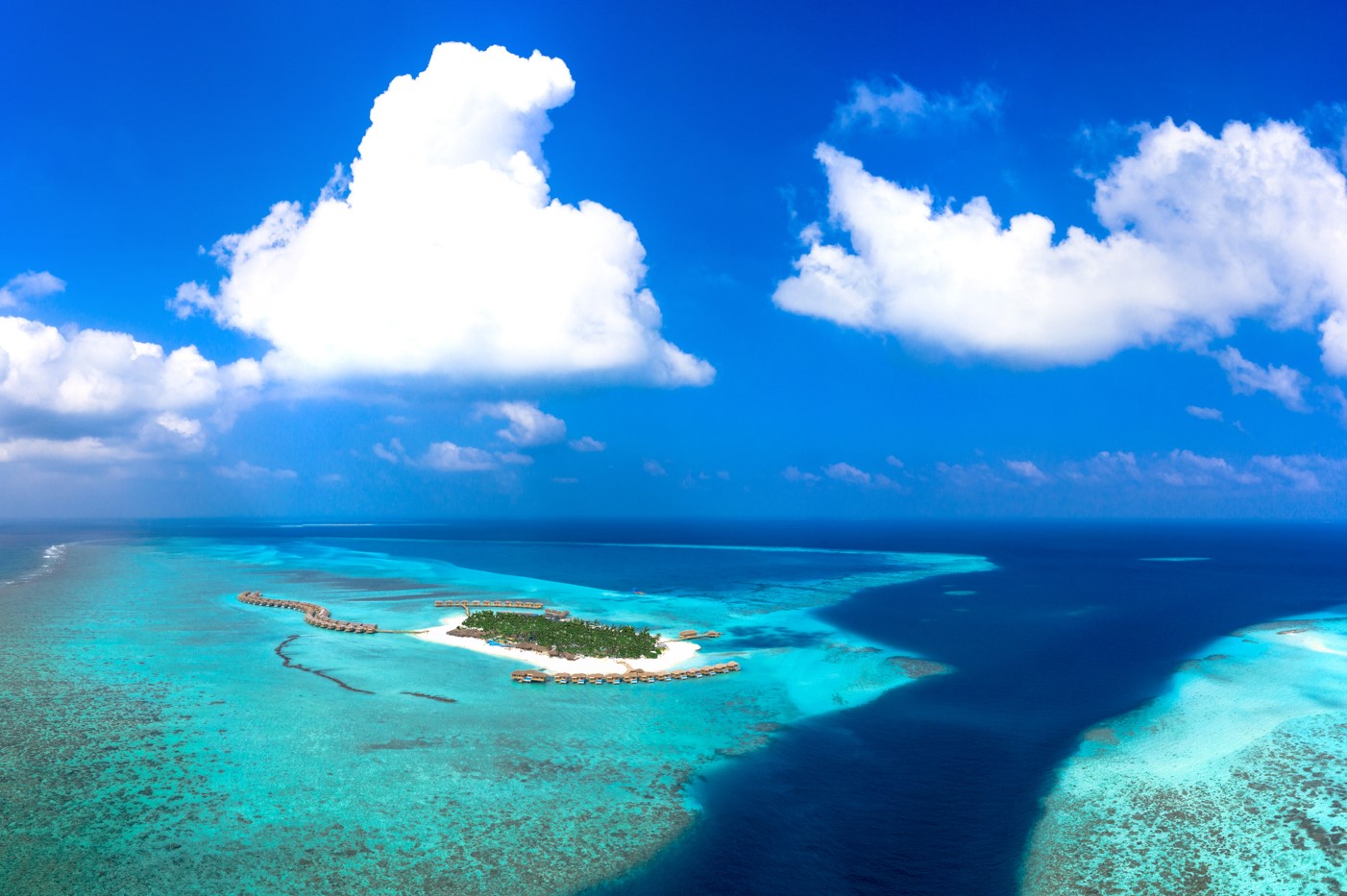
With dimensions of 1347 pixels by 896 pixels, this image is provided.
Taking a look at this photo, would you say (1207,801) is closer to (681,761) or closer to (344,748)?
(681,761)

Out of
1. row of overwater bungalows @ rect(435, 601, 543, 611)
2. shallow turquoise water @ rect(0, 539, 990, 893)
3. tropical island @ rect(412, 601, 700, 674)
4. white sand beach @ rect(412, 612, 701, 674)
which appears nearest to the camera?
shallow turquoise water @ rect(0, 539, 990, 893)

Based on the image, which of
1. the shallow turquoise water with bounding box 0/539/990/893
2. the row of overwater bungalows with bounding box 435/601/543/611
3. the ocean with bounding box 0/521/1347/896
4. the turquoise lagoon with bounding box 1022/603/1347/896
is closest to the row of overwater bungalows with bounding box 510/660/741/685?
the shallow turquoise water with bounding box 0/539/990/893

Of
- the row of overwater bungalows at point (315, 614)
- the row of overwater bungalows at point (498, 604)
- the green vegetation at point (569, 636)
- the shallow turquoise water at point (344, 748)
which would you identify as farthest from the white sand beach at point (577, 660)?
the row of overwater bungalows at point (498, 604)

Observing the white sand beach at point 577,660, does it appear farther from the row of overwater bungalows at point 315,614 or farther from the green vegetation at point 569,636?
the row of overwater bungalows at point 315,614

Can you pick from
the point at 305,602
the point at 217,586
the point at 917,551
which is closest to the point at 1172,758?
the point at 305,602

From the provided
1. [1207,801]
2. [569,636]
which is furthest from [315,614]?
Answer: [1207,801]

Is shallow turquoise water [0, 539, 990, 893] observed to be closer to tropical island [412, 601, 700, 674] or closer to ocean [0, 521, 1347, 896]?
ocean [0, 521, 1347, 896]
